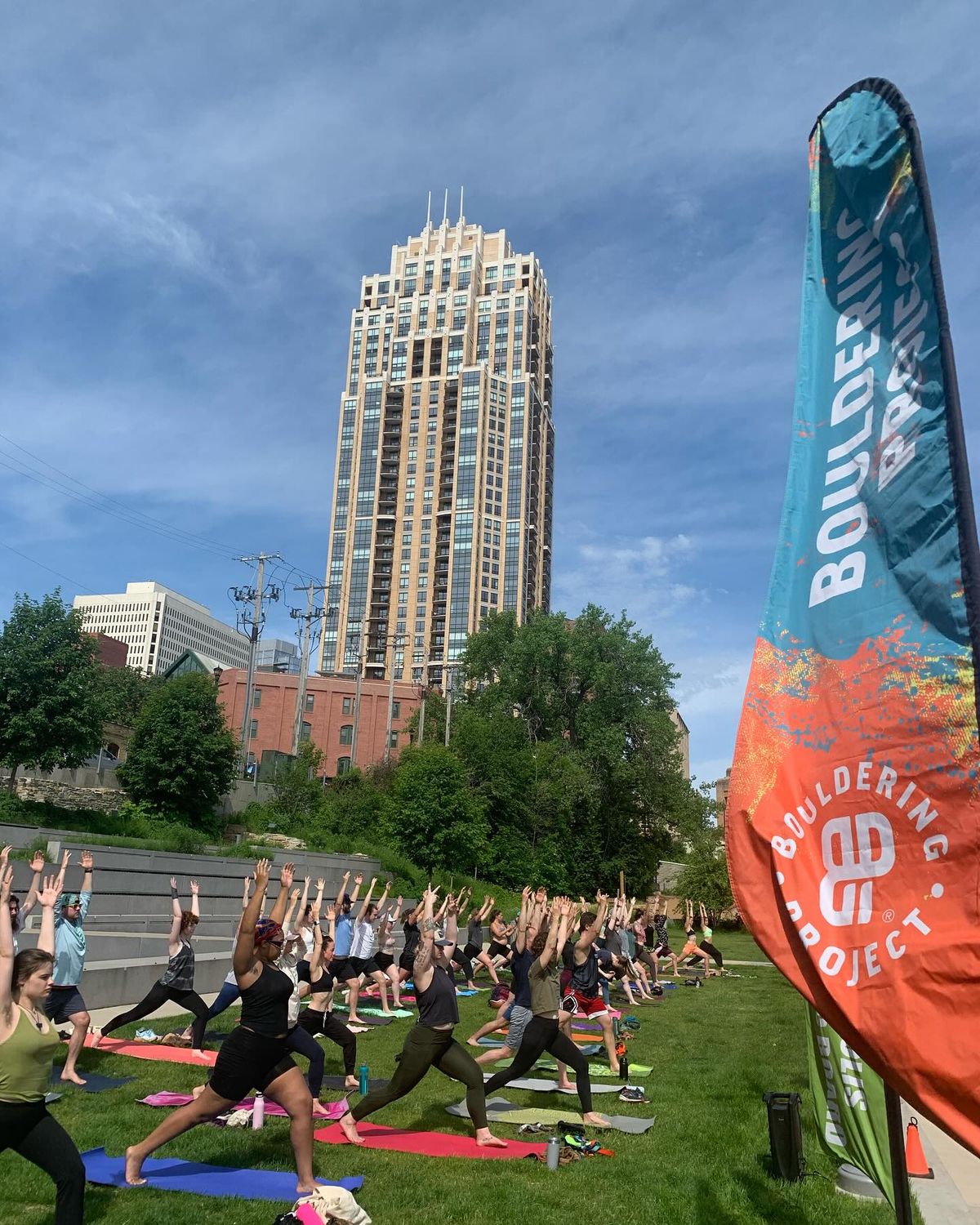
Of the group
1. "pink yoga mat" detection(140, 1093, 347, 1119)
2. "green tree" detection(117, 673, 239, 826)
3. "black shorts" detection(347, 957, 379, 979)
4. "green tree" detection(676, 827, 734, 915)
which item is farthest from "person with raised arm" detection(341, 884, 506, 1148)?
"green tree" detection(676, 827, 734, 915)

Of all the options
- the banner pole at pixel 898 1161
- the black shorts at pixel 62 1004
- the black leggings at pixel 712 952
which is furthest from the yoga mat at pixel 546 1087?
the black leggings at pixel 712 952

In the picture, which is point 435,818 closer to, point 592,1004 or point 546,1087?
point 592,1004

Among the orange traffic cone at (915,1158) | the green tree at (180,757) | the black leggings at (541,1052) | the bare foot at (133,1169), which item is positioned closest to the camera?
the bare foot at (133,1169)

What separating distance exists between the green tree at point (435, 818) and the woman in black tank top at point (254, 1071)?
38.0m

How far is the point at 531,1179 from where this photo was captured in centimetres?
800

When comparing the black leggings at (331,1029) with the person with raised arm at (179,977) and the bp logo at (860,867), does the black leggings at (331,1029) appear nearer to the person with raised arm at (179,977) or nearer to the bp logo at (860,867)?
the person with raised arm at (179,977)

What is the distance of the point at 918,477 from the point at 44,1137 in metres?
5.97

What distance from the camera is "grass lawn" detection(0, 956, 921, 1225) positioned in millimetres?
6953

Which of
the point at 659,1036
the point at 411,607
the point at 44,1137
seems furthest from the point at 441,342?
the point at 44,1137

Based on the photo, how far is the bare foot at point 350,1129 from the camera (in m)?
8.81

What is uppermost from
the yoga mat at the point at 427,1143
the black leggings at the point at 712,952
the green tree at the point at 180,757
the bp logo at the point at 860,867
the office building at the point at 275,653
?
the office building at the point at 275,653

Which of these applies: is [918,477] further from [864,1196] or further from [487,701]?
[487,701]

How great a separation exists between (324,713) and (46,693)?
59.4m

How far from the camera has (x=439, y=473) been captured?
138375mm
